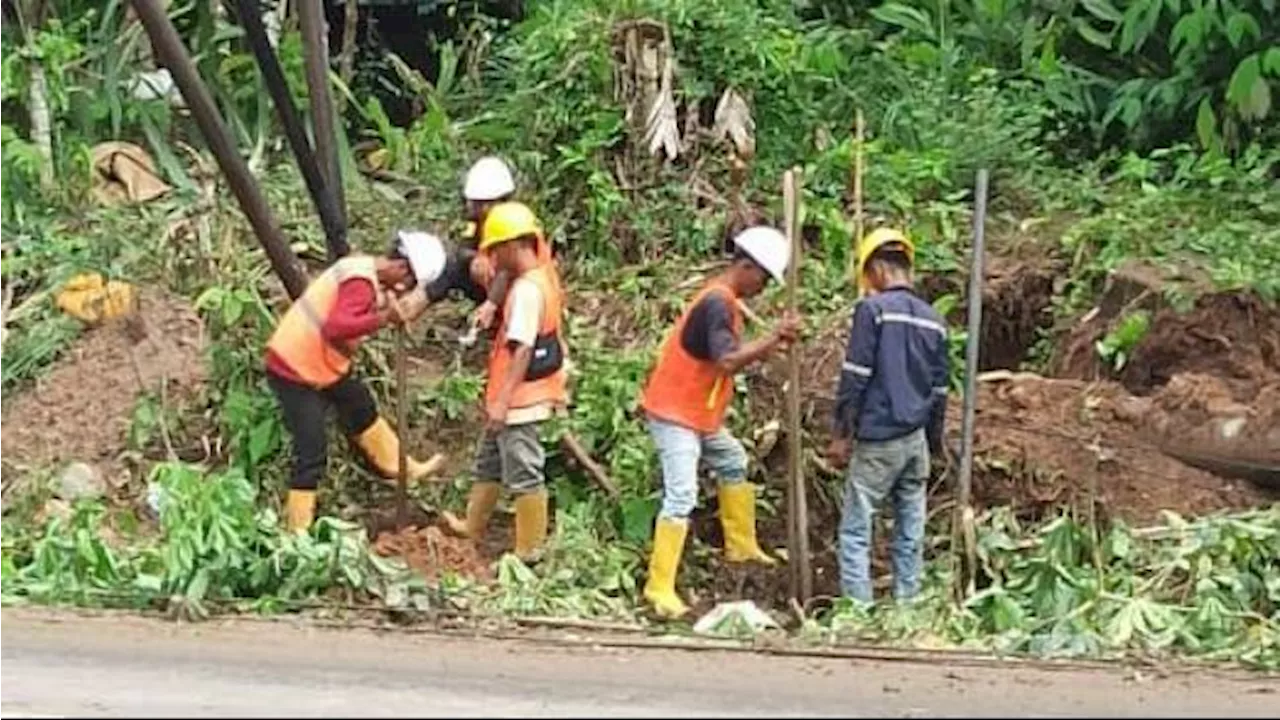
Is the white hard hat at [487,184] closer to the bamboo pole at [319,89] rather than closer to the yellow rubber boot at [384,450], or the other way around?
the bamboo pole at [319,89]

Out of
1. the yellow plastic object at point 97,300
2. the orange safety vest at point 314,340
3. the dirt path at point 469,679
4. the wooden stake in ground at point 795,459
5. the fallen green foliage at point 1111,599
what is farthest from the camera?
the yellow plastic object at point 97,300

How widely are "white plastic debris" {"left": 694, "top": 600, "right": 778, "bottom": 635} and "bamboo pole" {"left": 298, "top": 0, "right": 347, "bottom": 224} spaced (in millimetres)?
2698

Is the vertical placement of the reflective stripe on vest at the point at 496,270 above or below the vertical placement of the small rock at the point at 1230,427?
above

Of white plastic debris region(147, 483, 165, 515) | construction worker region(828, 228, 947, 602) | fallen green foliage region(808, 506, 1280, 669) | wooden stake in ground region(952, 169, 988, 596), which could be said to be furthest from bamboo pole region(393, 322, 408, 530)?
wooden stake in ground region(952, 169, 988, 596)

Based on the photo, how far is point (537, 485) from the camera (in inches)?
348

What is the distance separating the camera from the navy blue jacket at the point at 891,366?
8.11 metres

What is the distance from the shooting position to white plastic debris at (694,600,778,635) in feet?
25.1

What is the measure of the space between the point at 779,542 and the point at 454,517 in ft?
4.38

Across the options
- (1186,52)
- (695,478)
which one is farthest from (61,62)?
(1186,52)

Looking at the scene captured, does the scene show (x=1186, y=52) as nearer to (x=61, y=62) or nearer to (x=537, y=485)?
(x=537, y=485)

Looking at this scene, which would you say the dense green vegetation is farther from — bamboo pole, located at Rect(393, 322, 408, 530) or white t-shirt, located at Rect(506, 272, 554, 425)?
white t-shirt, located at Rect(506, 272, 554, 425)

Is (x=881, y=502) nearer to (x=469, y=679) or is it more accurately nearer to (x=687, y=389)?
(x=687, y=389)

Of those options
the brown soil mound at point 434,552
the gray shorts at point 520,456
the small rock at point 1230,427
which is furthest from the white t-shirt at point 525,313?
the small rock at point 1230,427

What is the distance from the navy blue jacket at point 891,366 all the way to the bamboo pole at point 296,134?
2.49 metres
